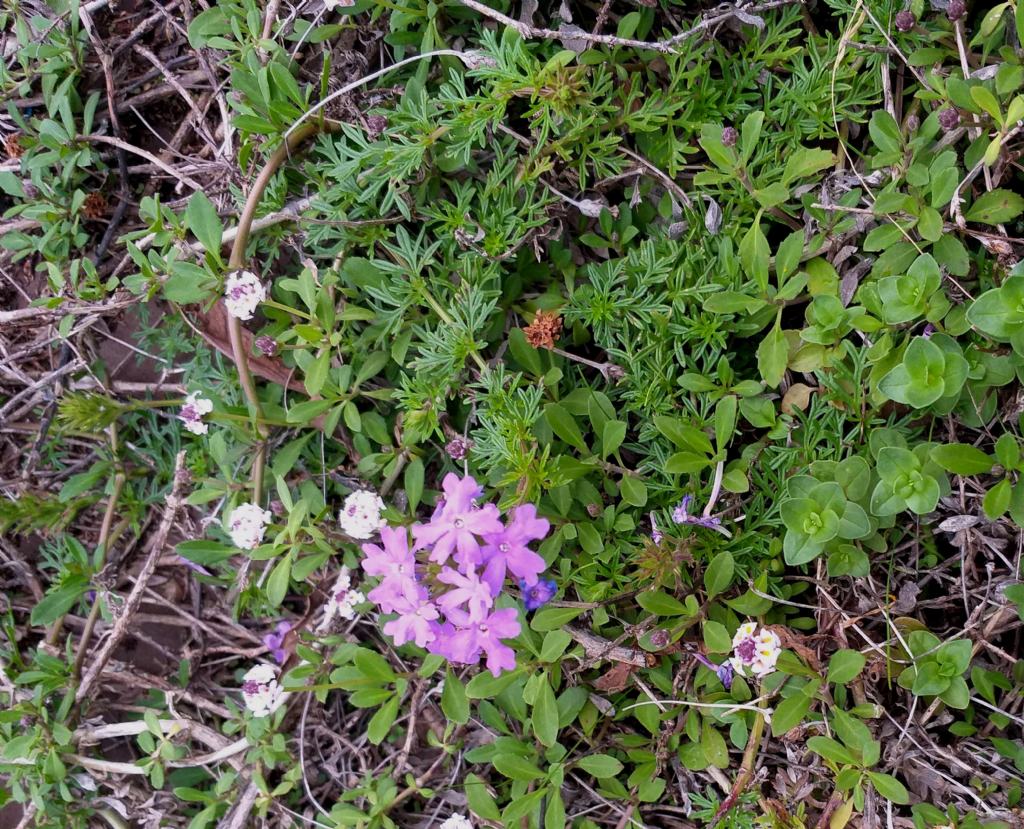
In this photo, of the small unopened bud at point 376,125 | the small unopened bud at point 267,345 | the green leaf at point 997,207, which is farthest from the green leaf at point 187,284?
the green leaf at point 997,207

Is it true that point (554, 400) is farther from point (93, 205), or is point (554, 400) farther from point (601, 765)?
point (93, 205)

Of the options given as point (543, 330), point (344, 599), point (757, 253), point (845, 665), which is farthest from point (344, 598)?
point (757, 253)

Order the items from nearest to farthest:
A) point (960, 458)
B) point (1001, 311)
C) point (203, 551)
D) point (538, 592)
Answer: point (1001, 311) < point (960, 458) < point (538, 592) < point (203, 551)

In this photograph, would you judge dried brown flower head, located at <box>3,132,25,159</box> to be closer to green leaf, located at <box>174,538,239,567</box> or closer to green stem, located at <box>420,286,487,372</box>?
green leaf, located at <box>174,538,239,567</box>

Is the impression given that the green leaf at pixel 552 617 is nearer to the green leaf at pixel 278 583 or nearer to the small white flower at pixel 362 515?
the small white flower at pixel 362 515

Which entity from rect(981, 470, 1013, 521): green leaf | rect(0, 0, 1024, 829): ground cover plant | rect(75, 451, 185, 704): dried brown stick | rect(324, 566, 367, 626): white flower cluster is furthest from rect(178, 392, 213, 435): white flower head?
rect(981, 470, 1013, 521): green leaf

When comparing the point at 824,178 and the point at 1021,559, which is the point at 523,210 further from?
the point at 1021,559
